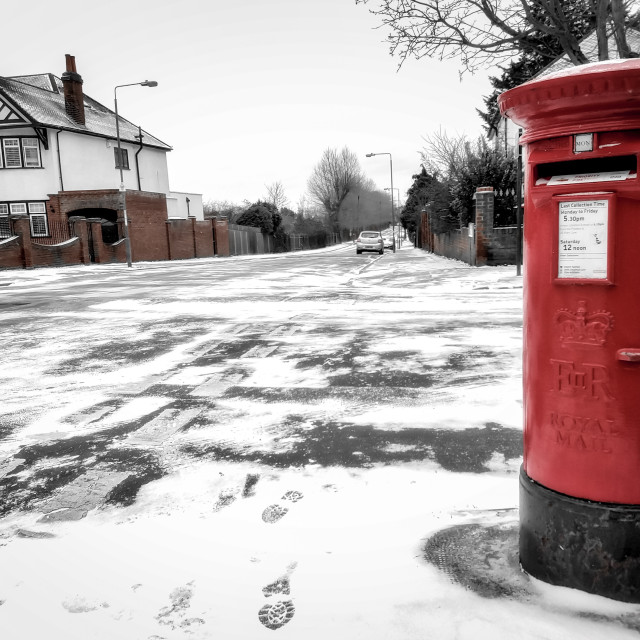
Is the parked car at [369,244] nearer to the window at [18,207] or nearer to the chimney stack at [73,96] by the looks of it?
the chimney stack at [73,96]

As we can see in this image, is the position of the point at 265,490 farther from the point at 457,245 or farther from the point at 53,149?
the point at 53,149

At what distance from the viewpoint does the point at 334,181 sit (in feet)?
286

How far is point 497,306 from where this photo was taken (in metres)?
10.0

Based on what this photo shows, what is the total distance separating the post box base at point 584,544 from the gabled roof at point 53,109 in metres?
36.6

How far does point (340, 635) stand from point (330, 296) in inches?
412

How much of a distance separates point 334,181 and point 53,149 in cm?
5596

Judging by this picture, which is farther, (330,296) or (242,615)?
(330,296)

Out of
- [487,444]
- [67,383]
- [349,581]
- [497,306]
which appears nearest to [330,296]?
[497,306]

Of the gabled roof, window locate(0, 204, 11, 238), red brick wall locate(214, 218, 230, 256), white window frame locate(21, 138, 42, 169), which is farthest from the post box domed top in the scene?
red brick wall locate(214, 218, 230, 256)

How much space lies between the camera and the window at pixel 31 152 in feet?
112

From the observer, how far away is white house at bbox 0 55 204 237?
111ft

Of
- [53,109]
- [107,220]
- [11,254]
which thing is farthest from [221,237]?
[11,254]

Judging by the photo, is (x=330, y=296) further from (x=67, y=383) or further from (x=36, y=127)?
(x=36, y=127)

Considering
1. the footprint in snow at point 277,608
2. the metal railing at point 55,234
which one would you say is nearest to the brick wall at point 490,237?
the footprint in snow at point 277,608
